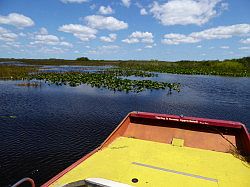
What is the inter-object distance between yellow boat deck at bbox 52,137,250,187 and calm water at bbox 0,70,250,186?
126 inches

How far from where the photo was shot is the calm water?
9367 mm

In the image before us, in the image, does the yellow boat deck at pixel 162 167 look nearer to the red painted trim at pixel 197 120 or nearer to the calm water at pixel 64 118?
the red painted trim at pixel 197 120

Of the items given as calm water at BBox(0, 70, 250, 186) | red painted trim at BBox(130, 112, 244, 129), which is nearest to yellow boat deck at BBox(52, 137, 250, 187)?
red painted trim at BBox(130, 112, 244, 129)

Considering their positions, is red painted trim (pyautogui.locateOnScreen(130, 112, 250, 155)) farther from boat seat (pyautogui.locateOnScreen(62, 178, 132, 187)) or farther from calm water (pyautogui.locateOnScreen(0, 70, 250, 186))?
boat seat (pyautogui.locateOnScreen(62, 178, 132, 187))

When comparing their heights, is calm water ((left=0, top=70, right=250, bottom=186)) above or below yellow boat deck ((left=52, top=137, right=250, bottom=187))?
below

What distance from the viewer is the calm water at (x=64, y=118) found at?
937cm

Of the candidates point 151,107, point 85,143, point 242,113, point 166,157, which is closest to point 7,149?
point 85,143

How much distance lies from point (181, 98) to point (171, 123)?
15.2 m

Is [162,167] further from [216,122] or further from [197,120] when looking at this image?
[216,122]

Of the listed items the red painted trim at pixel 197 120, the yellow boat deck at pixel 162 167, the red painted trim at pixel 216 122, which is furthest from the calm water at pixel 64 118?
the red painted trim at pixel 216 122

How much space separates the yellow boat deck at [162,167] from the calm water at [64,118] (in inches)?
126

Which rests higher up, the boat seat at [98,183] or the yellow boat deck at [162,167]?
the boat seat at [98,183]

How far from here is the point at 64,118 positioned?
50.5 feet

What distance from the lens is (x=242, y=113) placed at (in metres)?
18.3
